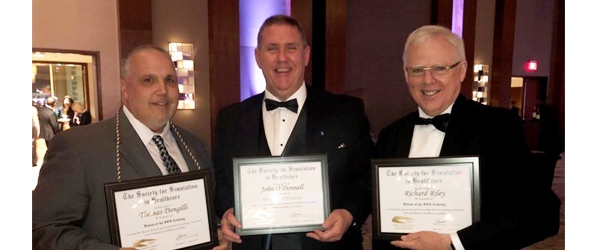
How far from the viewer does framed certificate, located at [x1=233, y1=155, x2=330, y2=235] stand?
1.88 meters

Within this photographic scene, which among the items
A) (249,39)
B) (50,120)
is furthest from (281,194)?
(249,39)

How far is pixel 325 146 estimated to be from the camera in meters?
2.19

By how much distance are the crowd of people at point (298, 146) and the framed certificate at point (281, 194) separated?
0.19 feet

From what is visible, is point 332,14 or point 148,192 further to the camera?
point 332,14

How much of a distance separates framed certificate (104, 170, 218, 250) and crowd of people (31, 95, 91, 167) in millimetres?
6651

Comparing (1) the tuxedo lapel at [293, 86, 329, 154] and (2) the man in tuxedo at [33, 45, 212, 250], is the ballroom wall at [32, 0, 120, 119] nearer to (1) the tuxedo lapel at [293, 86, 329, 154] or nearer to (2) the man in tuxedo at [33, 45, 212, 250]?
(2) the man in tuxedo at [33, 45, 212, 250]

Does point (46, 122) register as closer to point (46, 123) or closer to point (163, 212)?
point (46, 123)

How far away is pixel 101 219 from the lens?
5.69 ft

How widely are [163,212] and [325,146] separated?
37.4 inches

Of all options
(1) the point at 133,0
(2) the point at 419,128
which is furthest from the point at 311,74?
(2) the point at 419,128

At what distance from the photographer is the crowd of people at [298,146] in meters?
1.64

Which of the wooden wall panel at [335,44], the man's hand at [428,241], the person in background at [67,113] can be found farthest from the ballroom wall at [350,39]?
the man's hand at [428,241]

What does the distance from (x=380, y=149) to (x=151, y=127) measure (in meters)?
1.22

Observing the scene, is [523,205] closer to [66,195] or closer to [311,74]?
[66,195]
